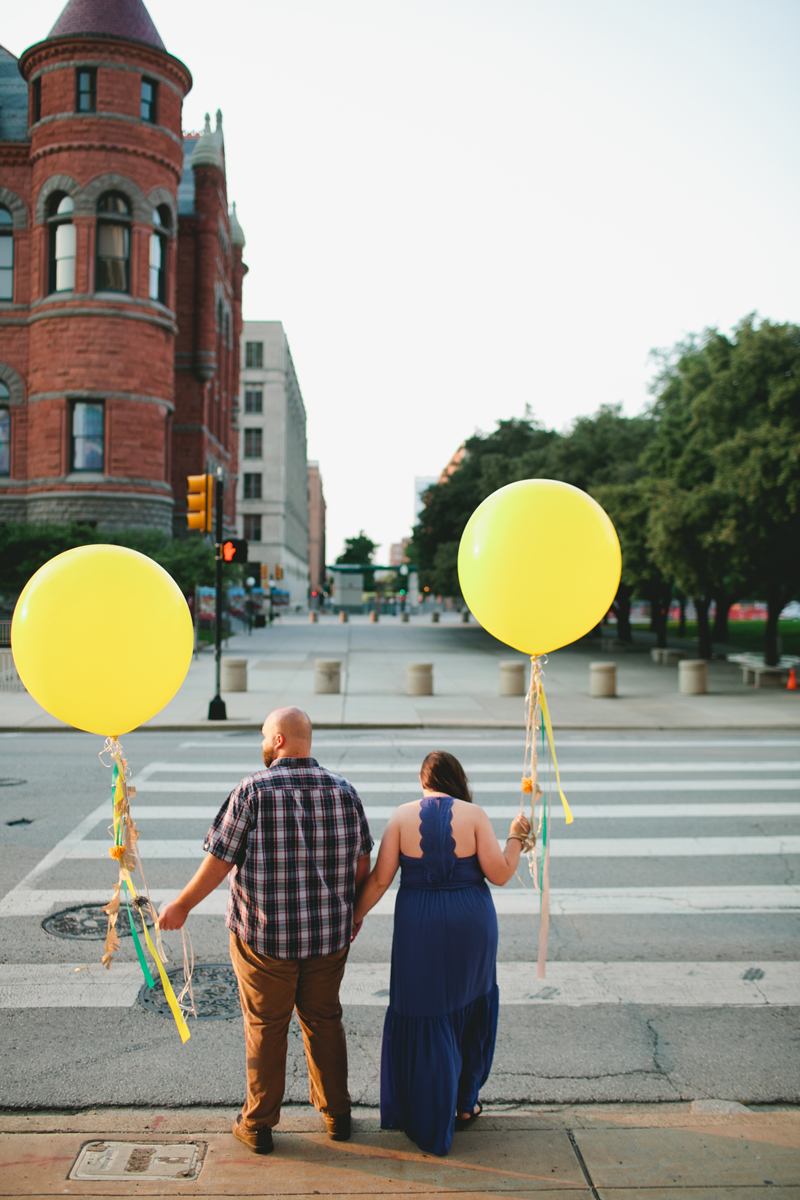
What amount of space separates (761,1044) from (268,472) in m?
86.8

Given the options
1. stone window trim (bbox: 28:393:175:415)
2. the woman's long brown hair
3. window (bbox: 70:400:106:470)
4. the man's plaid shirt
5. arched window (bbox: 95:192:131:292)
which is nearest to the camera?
the man's plaid shirt

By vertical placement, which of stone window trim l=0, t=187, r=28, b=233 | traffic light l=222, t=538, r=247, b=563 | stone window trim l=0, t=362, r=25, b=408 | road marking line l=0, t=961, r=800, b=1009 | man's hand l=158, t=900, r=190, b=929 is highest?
stone window trim l=0, t=187, r=28, b=233

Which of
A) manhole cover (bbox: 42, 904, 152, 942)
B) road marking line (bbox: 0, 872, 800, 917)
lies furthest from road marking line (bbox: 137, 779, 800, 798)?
manhole cover (bbox: 42, 904, 152, 942)

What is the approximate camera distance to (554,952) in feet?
17.9

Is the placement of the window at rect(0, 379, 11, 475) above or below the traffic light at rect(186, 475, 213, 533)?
above

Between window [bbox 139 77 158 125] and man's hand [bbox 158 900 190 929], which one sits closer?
man's hand [bbox 158 900 190 929]

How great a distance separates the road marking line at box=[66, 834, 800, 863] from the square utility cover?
3.83 m

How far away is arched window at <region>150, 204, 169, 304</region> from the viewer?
95.9ft

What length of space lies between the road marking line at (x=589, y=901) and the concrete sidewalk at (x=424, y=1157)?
2452 mm

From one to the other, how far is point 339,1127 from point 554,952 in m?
2.36

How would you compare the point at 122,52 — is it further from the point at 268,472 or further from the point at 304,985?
the point at 268,472

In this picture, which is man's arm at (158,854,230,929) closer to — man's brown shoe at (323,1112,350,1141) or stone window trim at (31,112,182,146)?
man's brown shoe at (323,1112,350,1141)

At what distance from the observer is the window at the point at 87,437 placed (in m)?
28.7

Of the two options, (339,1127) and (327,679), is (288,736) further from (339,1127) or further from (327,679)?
(327,679)
